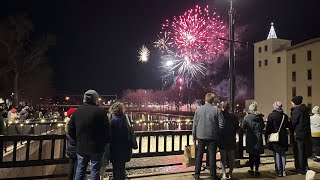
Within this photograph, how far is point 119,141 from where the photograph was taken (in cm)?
662

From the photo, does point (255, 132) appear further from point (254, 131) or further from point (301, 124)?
point (301, 124)

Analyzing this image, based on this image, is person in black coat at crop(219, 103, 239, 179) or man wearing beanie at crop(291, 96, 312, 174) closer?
person in black coat at crop(219, 103, 239, 179)

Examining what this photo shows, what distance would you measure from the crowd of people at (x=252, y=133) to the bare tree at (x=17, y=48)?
109 ft

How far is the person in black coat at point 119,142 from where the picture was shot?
261 inches

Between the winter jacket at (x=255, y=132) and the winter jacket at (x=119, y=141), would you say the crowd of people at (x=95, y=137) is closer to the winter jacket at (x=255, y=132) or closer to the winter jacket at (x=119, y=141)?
the winter jacket at (x=119, y=141)

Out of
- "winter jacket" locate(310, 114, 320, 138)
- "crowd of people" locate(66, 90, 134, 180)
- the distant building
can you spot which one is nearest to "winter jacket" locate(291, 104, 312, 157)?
"winter jacket" locate(310, 114, 320, 138)

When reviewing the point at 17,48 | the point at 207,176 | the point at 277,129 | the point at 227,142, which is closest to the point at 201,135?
the point at 227,142

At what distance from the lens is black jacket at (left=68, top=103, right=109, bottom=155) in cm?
595

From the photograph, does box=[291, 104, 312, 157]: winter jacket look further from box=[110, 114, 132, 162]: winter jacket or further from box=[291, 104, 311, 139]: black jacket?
box=[110, 114, 132, 162]: winter jacket

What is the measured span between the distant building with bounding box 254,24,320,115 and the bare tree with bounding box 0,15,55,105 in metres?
38.0

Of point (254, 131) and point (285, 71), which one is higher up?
point (285, 71)

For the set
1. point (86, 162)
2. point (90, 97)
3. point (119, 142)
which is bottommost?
point (86, 162)

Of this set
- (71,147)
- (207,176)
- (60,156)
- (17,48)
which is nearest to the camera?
(71,147)

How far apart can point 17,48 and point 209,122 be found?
112ft
